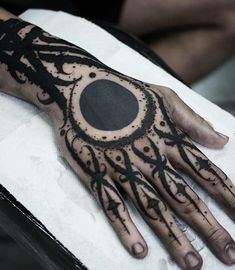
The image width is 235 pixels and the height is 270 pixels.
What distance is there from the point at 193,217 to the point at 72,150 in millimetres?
249

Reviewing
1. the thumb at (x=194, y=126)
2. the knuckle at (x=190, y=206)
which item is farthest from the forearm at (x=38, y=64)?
the knuckle at (x=190, y=206)

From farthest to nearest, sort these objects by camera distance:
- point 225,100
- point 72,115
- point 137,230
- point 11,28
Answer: point 225,100 < point 11,28 < point 72,115 < point 137,230

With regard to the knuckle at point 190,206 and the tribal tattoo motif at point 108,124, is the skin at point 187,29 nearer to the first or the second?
the tribal tattoo motif at point 108,124

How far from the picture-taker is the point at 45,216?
77cm

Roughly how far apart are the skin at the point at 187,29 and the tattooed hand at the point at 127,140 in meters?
A: 0.39

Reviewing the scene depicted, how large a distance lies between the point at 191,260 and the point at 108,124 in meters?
0.28

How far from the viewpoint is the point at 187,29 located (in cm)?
131

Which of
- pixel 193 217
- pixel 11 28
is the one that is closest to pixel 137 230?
pixel 193 217

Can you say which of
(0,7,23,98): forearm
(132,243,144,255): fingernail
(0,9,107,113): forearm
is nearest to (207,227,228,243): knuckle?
(132,243,144,255): fingernail

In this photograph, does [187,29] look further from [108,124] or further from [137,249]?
[137,249]

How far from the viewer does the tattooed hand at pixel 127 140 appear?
2.47 feet

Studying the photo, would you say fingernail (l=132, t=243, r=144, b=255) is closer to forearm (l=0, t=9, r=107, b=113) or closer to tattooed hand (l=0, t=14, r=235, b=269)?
tattooed hand (l=0, t=14, r=235, b=269)

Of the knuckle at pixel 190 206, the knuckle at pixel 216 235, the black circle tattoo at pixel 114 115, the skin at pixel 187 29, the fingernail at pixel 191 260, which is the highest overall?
the skin at pixel 187 29

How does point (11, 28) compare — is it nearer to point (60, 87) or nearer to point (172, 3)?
point (60, 87)
